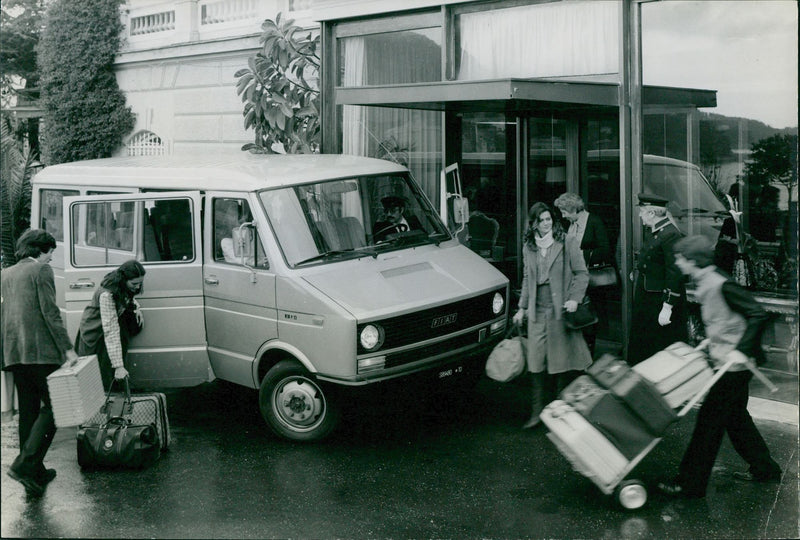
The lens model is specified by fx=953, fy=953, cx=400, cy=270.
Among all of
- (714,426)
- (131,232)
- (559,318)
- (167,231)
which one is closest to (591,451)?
(714,426)

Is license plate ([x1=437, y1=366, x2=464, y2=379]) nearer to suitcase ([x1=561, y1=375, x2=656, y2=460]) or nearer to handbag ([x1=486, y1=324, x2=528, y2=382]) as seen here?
handbag ([x1=486, y1=324, x2=528, y2=382])

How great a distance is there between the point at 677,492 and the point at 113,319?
14.4ft

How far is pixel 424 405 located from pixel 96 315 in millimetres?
2951

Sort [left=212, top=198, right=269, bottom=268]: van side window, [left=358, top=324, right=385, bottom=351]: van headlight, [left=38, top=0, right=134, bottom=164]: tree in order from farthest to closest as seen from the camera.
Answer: [left=38, top=0, right=134, bottom=164]: tree < [left=212, top=198, right=269, bottom=268]: van side window < [left=358, top=324, right=385, bottom=351]: van headlight

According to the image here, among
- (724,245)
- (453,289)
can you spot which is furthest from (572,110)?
(453,289)

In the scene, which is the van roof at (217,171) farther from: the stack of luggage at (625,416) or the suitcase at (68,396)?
the stack of luggage at (625,416)

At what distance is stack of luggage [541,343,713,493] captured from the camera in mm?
5867

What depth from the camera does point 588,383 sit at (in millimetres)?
6273

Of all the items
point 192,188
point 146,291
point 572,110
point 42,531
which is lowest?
point 42,531

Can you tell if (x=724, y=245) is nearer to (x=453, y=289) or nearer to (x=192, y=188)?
(x=453, y=289)

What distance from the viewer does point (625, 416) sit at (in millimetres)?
5891

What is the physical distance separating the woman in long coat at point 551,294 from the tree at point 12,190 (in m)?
8.95

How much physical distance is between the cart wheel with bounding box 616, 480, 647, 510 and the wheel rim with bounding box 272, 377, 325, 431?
8.27 ft

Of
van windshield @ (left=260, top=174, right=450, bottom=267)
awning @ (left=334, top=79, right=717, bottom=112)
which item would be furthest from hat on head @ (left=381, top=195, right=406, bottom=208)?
awning @ (left=334, top=79, right=717, bottom=112)
